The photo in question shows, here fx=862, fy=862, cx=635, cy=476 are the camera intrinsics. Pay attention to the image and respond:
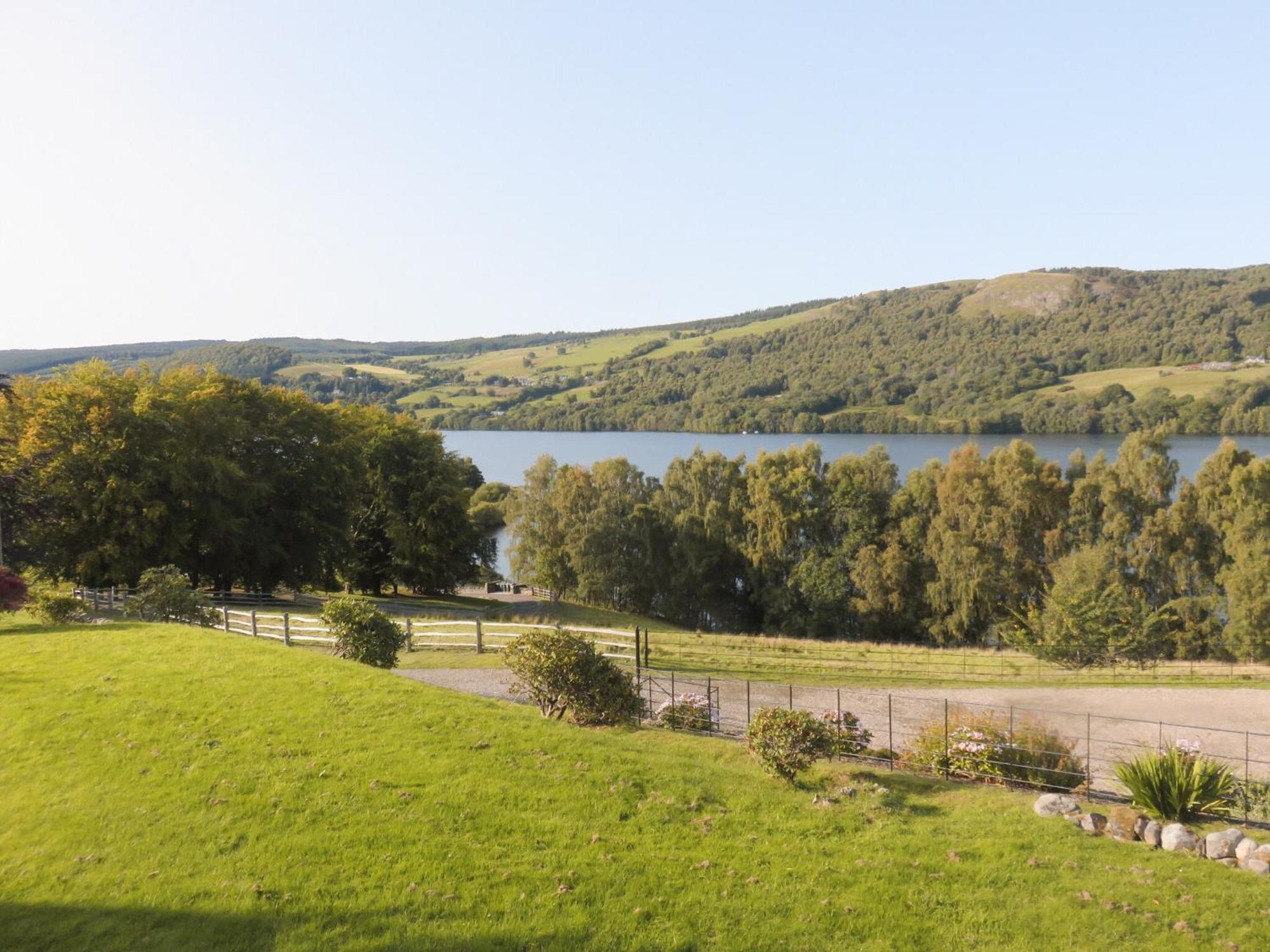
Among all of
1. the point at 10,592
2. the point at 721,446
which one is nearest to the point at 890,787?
the point at 10,592

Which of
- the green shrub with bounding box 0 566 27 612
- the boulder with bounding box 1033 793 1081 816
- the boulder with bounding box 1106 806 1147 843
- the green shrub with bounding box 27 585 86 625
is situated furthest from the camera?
the green shrub with bounding box 27 585 86 625

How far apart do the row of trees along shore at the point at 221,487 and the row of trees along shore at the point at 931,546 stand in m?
10.2

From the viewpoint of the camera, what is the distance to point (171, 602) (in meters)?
23.4

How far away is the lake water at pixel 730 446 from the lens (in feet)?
322

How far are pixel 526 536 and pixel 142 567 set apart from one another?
25.9 m

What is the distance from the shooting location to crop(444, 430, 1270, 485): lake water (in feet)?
322

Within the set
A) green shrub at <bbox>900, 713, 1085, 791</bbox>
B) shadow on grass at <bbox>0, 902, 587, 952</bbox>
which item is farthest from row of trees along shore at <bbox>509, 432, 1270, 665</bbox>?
shadow on grass at <bbox>0, 902, 587, 952</bbox>

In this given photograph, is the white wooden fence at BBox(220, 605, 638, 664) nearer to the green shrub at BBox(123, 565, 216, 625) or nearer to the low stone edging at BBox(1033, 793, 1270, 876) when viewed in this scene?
the green shrub at BBox(123, 565, 216, 625)

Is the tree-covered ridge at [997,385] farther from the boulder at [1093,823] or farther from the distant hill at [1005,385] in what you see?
the boulder at [1093,823]

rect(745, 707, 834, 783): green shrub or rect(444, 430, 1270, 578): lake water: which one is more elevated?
rect(745, 707, 834, 783): green shrub

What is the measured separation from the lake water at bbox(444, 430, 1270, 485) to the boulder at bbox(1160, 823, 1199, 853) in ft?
219

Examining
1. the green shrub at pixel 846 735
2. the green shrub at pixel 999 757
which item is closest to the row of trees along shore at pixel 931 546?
the green shrub at pixel 999 757

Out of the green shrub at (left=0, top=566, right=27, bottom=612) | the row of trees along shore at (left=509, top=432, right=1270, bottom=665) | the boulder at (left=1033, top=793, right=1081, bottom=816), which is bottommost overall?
the row of trees along shore at (left=509, top=432, right=1270, bottom=665)

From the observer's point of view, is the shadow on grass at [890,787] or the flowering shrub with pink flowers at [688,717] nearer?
the shadow on grass at [890,787]
